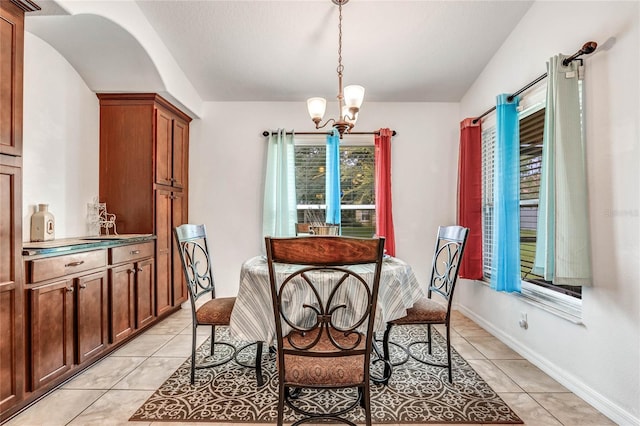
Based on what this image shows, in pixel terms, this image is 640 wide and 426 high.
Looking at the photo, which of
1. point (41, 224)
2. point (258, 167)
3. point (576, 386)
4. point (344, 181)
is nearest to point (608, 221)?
point (576, 386)

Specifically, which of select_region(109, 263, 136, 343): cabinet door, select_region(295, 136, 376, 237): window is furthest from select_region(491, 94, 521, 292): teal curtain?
select_region(109, 263, 136, 343): cabinet door

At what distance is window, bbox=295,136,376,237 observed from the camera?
4137 mm

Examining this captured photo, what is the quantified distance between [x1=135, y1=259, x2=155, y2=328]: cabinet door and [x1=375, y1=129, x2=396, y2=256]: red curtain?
7.82 ft

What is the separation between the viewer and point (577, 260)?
2.00 m

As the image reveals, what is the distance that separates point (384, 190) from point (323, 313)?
258 centimetres

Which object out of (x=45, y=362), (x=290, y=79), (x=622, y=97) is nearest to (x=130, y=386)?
(x=45, y=362)

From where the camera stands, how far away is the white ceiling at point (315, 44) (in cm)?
276

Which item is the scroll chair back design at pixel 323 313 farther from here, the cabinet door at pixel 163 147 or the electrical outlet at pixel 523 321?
the cabinet door at pixel 163 147

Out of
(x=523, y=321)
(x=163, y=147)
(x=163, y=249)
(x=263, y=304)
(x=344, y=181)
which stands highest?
(x=163, y=147)

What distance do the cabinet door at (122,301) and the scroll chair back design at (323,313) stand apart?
171cm

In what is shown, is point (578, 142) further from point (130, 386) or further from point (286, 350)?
point (130, 386)

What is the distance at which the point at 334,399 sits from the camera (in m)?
2.00

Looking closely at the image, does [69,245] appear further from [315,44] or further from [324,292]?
[315,44]

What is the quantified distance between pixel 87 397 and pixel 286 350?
1.51 m
